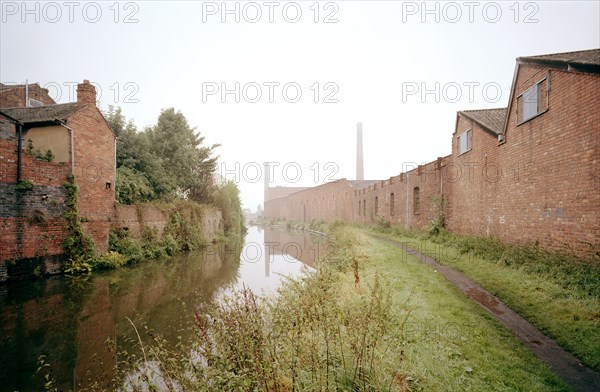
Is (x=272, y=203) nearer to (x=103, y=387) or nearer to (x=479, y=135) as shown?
(x=479, y=135)

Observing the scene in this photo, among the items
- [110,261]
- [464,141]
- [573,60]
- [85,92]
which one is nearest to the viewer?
[573,60]

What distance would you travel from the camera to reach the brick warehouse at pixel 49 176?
895 centimetres

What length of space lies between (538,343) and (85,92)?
1644 cm

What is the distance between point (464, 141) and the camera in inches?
541

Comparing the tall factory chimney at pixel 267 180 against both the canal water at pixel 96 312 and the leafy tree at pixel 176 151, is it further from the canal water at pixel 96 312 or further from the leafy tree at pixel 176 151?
the canal water at pixel 96 312

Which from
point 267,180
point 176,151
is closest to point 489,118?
point 176,151

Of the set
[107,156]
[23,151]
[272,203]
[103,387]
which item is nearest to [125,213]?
[107,156]

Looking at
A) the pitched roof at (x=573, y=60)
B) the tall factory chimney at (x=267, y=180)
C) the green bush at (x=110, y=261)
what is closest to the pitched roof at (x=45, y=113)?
the green bush at (x=110, y=261)

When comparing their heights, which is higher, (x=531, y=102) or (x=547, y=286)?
(x=531, y=102)

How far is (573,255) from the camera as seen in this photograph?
6.66 meters

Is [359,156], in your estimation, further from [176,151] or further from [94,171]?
[94,171]

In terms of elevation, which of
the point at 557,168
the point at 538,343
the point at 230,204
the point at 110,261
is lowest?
the point at 110,261

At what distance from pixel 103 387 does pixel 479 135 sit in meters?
14.1

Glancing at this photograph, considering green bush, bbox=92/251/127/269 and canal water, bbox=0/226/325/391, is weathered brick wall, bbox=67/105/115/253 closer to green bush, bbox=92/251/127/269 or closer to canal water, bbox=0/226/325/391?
green bush, bbox=92/251/127/269
